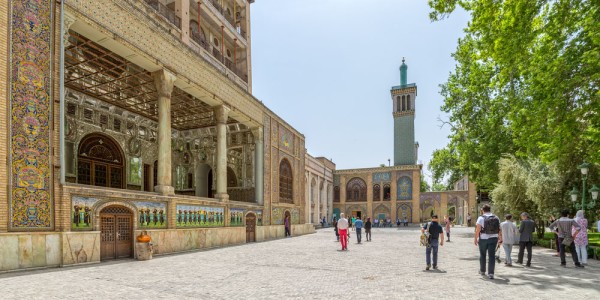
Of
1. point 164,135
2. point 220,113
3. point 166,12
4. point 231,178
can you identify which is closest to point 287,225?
point 231,178

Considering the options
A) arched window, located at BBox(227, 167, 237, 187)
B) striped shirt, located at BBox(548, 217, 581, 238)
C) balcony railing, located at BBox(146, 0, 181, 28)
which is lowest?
striped shirt, located at BBox(548, 217, 581, 238)

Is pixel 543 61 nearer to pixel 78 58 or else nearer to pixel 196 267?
pixel 196 267

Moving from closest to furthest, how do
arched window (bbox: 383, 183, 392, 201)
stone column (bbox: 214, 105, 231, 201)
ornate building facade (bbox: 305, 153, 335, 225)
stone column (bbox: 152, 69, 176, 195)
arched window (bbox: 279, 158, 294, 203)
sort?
stone column (bbox: 152, 69, 176, 195), stone column (bbox: 214, 105, 231, 201), arched window (bbox: 279, 158, 294, 203), ornate building facade (bbox: 305, 153, 335, 225), arched window (bbox: 383, 183, 392, 201)

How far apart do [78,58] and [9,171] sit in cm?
713

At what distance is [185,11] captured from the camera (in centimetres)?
1914

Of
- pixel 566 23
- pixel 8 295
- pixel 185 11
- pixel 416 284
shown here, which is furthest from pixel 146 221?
pixel 566 23

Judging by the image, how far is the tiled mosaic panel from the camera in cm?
887

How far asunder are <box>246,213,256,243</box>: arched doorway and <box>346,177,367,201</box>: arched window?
30606mm

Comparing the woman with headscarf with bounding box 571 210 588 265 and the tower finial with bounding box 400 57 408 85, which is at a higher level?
the tower finial with bounding box 400 57 408 85

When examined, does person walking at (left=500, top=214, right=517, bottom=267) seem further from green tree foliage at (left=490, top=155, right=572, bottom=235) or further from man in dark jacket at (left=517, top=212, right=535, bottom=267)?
green tree foliage at (left=490, top=155, right=572, bottom=235)

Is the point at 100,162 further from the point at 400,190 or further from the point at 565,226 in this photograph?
the point at 400,190

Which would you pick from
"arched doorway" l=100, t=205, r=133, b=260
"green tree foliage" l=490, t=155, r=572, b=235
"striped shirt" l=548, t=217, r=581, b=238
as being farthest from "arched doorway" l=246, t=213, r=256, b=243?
"striped shirt" l=548, t=217, r=581, b=238

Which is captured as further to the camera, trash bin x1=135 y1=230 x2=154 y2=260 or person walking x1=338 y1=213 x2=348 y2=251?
person walking x1=338 y1=213 x2=348 y2=251

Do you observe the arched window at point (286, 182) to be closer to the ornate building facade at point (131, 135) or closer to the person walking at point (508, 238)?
the ornate building facade at point (131, 135)
